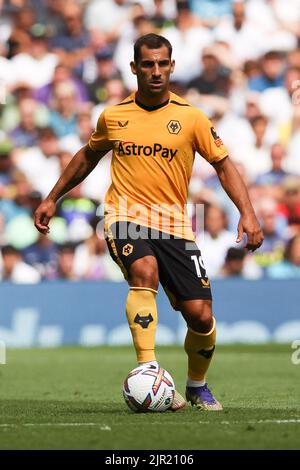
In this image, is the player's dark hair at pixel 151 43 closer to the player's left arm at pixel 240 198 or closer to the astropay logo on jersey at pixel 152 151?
the astropay logo on jersey at pixel 152 151

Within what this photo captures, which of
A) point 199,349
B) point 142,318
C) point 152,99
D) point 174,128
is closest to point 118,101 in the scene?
point 152,99

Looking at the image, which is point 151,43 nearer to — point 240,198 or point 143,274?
point 240,198

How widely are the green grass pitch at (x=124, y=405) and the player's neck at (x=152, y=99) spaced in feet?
6.80

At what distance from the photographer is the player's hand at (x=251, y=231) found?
7.36m

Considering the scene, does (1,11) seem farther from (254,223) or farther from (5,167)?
(254,223)

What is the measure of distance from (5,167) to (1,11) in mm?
3180

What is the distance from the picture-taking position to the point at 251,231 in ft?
24.2

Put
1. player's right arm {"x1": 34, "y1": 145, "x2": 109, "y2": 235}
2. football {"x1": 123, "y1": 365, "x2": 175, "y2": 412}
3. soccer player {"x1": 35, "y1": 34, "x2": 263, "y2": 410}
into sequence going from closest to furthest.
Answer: football {"x1": 123, "y1": 365, "x2": 175, "y2": 412} → soccer player {"x1": 35, "y1": 34, "x2": 263, "y2": 410} → player's right arm {"x1": 34, "y1": 145, "x2": 109, "y2": 235}

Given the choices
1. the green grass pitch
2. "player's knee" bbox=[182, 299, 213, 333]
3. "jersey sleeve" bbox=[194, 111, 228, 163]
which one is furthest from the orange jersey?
the green grass pitch

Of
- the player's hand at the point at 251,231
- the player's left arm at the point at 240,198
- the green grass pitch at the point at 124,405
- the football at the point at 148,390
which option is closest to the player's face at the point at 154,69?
the player's left arm at the point at 240,198

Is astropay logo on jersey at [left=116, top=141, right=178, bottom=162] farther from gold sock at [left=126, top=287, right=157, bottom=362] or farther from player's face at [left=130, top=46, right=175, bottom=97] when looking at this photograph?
gold sock at [left=126, top=287, right=157, bottom=362]

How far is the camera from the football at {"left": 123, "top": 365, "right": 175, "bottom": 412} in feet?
23.7

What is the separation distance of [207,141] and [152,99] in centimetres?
47

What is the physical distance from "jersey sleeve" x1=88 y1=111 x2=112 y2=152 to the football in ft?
5.20
